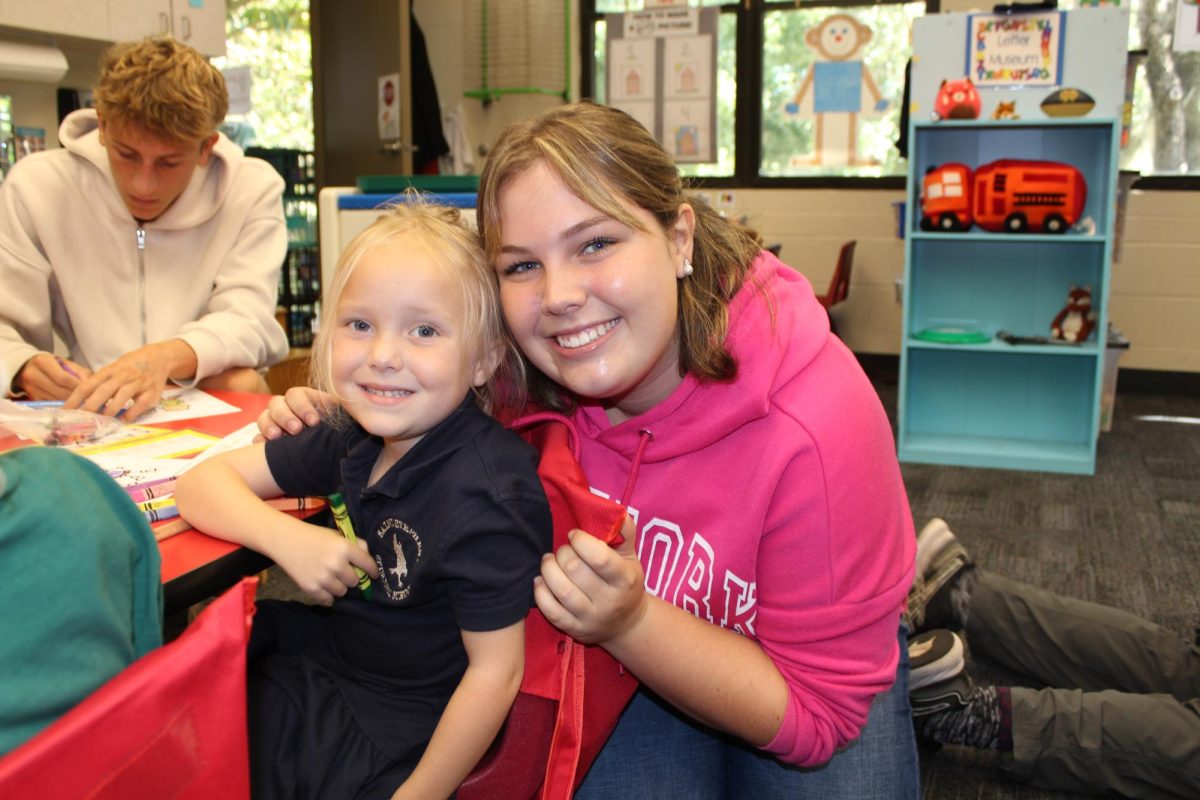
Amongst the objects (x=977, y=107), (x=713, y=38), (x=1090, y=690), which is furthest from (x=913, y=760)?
(x=713, y=38)

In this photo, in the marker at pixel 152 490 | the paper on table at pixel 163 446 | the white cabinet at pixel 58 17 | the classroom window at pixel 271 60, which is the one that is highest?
the classroom window at pixel 271 60

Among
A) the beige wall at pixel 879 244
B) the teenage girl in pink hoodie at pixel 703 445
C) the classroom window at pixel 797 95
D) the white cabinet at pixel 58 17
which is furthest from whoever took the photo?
the classroom window at pixel 797 95

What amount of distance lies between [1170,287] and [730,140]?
7.77 ft

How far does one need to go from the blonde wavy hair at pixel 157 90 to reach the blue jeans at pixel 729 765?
1225 mm

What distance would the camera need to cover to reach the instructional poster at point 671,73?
5.62m

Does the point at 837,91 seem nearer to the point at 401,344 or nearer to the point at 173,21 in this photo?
the point at 173,21

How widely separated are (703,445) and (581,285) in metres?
0.24

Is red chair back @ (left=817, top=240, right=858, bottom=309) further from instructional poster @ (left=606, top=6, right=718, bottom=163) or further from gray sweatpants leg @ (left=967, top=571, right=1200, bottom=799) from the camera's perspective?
gray sweatpants leg @ (left=967, top=571, right=1200, bottom=799)

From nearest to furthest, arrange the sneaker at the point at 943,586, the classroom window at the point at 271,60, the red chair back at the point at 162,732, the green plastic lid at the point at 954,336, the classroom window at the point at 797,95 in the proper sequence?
the red chair back at the point at 162,732, the sneaker at the point at 943,586, the green plastic lid at the point at 954,336, the classroom window at the point at 797,95, the classroom window at the point at 271,60

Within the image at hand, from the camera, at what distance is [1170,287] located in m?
4.99

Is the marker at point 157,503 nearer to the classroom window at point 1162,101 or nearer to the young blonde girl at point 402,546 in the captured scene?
the young blonde girl at point 402,546

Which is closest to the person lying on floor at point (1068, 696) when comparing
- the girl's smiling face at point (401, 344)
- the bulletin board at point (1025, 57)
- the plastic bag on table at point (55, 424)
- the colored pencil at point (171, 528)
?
the girl's smiling face at point (401, 344)

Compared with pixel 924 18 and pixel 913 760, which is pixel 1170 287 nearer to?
pixel 924 18

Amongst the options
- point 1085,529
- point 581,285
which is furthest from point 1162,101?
point 581,285
